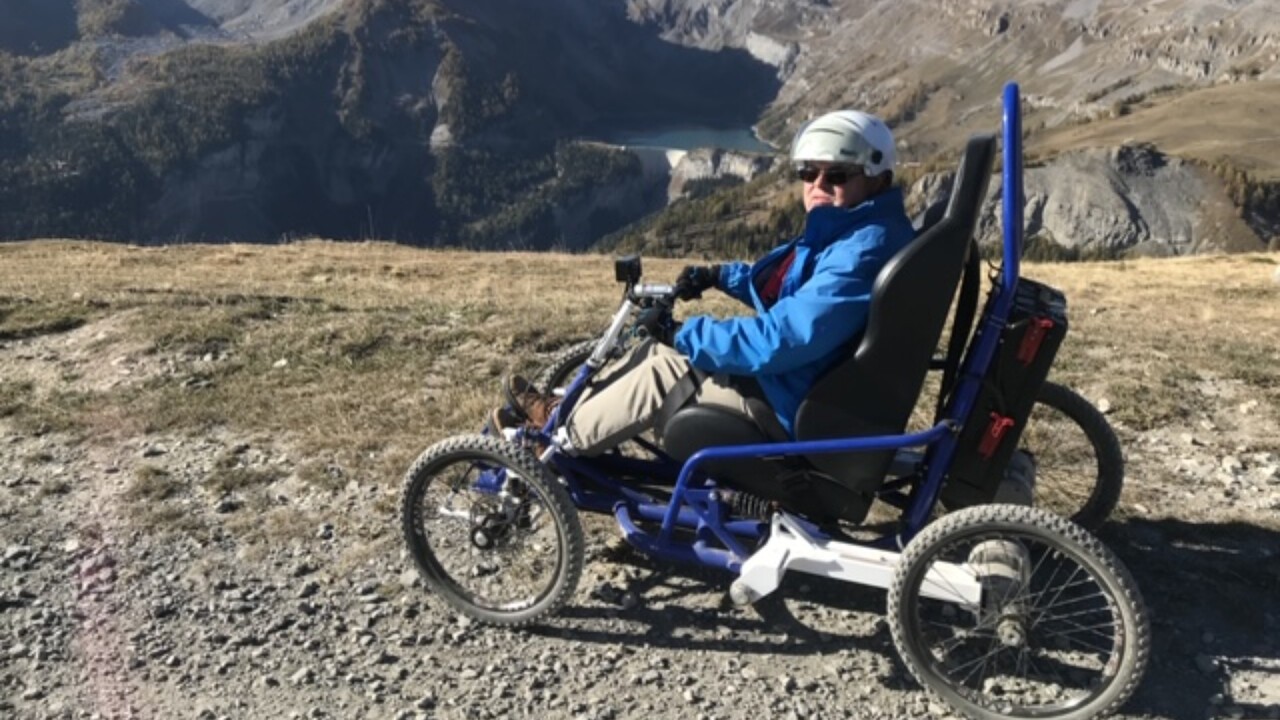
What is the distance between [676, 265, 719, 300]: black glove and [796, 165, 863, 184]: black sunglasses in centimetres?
84

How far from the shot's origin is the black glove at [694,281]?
18.5 ft

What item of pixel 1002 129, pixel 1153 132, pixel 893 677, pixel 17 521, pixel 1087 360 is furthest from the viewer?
pixel 1153 132

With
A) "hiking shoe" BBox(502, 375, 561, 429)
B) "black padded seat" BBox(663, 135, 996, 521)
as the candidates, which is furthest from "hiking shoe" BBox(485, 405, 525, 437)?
"black padded seat" BBox(663, 135, 996, 521)

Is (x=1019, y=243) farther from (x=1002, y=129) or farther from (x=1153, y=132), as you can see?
(x=1153, y=132)

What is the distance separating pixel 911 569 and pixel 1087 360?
6.32m

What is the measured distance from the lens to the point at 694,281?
18.7ft

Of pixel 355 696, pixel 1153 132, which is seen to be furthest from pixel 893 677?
pixel 1153 132

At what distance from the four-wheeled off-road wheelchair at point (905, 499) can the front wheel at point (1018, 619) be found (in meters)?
0.01

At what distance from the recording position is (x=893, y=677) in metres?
5.26

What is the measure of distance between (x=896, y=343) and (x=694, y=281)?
1.36 meters

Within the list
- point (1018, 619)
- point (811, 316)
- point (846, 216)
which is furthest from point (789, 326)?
point (1018, 619)

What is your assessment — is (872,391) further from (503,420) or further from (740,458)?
(503,420)

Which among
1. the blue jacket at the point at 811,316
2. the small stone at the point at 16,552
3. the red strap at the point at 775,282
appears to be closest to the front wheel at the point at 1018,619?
the blue jacket at the point at 811,316

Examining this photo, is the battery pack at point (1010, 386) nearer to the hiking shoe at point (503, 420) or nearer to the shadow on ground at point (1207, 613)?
the shadow on ground at point (1207, 613)
